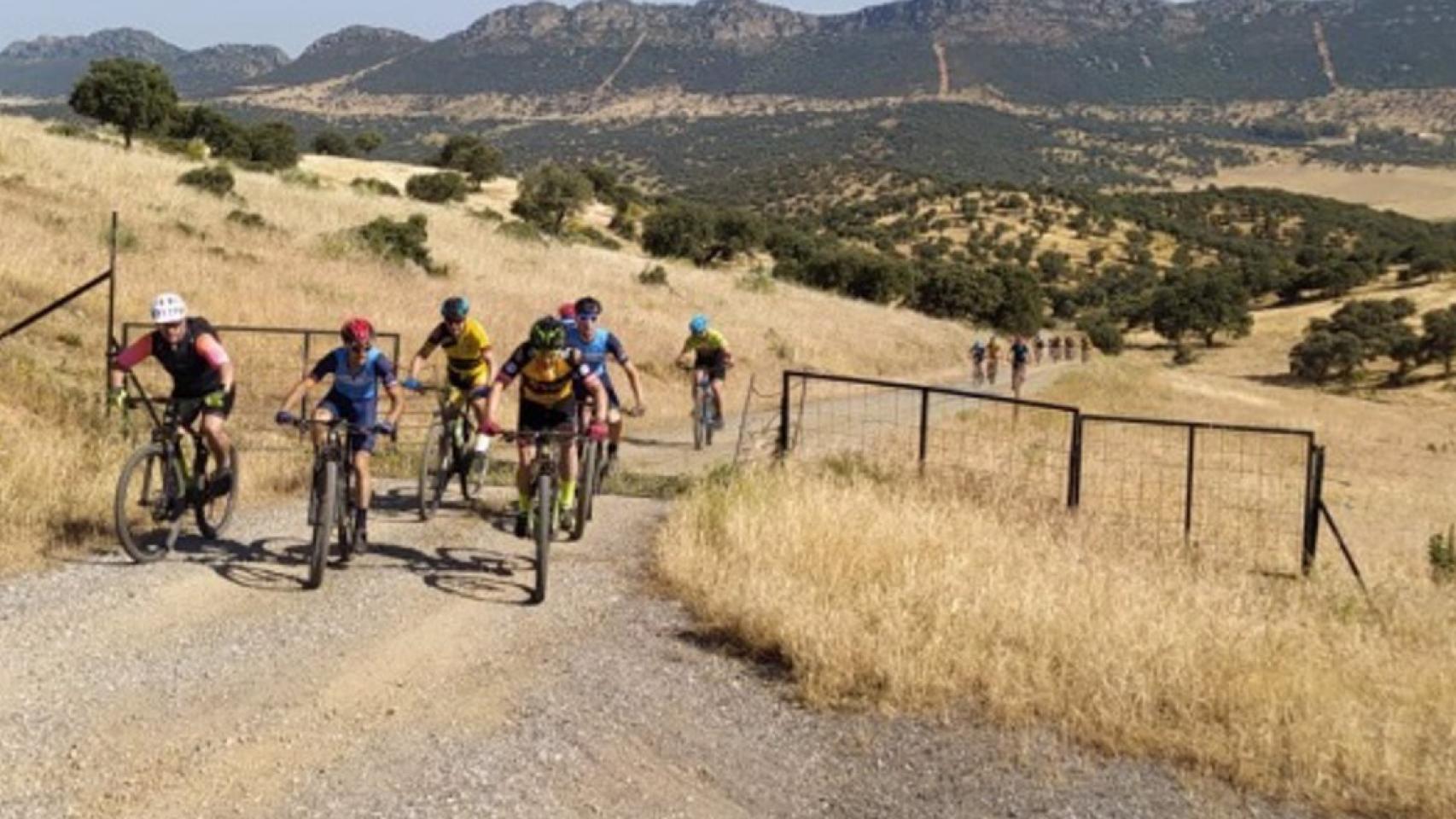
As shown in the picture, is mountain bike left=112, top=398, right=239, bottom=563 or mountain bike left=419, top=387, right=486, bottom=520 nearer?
mountain bike left=112, top=398, right=239, bottom=563

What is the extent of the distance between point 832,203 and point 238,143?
93678mm

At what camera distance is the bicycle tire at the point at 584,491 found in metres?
11.3

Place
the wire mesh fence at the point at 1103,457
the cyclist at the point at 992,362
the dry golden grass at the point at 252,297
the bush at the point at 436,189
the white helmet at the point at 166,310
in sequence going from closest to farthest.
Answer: the white helmet at the point at 166,310 < the dry golden grass at the point at 252,297 < the wire mesh fence at the point at 1103,457 < the cyclist at the point at 992,362 < the bush at the point at 436,189

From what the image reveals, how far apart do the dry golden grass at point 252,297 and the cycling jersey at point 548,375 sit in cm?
363

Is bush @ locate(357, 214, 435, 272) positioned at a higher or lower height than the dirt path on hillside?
higher

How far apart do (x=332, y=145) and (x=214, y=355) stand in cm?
9555

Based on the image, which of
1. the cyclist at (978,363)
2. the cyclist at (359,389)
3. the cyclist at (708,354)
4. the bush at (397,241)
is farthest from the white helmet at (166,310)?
the cyclist at (978,363)

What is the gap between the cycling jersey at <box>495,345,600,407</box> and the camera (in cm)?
1014

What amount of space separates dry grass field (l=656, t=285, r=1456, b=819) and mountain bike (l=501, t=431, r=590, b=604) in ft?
3.67

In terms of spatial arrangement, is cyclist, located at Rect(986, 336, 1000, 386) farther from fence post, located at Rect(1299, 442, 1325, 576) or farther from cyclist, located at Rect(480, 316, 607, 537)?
cyclist, located at Rect(480, 316, 607, 537)

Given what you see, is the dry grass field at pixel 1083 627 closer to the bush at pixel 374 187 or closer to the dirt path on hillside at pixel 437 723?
the dirt path on hillside at pixel 437 723

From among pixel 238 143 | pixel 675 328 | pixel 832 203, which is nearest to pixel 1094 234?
pixel 832 203

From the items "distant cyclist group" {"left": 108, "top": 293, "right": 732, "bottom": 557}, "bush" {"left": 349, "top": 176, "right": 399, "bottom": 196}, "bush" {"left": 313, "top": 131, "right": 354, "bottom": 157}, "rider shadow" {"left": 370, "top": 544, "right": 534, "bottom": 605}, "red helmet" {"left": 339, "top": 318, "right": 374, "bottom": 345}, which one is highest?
"bush" {"left": 313, "top": 131, "right": 354, "bottom": 157}

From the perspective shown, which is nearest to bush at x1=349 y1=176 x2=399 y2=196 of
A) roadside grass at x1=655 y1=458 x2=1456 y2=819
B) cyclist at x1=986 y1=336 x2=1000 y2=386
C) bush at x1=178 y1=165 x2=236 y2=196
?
bush at x1=178 y1=165 x2=236 y2=196
